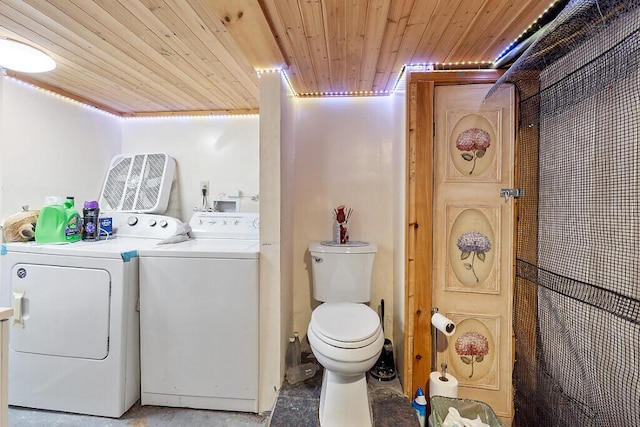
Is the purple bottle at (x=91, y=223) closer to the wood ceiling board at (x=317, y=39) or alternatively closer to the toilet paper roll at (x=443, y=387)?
the wood ceiling board at (x=317, y=39)

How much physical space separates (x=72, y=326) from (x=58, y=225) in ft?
2.27

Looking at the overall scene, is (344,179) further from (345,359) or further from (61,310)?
(61,310)

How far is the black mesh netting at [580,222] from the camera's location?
40.8 inches

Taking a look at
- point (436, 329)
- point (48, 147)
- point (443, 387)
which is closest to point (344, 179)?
point (436, 329)

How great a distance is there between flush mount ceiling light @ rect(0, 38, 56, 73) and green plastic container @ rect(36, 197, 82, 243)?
0.86 m

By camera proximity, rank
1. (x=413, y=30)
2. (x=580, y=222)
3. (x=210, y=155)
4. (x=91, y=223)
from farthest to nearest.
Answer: (x=210, y=155) < (x=91, y=223) < (x=413, y=30) < (x=580, y=222)

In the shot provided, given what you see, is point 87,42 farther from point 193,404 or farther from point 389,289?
point 389,289

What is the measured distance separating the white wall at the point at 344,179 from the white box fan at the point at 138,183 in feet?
3.92

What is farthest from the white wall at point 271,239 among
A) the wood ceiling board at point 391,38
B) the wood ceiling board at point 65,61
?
the wood ceiling board at point 65,61

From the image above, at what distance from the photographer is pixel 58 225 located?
1.87 m

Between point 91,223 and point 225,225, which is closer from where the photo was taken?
point 91,223

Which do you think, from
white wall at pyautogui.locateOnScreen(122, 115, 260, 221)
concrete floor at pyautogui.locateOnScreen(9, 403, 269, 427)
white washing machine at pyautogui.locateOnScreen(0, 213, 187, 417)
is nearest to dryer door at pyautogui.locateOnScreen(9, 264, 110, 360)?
white washing machine at pyautogui.locateOnScreen(0, 213, 187, 417)

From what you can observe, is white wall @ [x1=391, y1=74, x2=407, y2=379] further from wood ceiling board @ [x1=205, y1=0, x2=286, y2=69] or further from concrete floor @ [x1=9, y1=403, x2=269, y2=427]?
concrete floor @ [x1=9, y1=403, x2=269, y2=427]

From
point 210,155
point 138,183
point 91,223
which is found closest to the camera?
point 91,223
